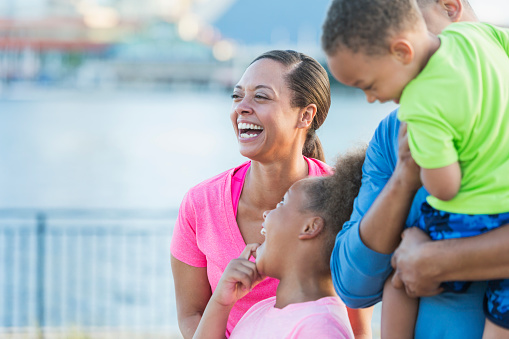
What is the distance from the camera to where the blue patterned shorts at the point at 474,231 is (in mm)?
1351

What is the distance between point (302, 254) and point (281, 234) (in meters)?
0.08

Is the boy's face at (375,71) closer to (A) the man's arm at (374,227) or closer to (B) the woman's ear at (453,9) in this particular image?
(A) the man's arm at (374,227)

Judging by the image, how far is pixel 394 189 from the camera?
56.7 inches

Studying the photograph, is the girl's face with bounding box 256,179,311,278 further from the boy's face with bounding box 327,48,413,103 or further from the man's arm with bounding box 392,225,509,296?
the boy's face with bounding box 327,48,413,103

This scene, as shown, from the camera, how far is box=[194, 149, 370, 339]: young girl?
181 cm

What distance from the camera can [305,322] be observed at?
5.67ft

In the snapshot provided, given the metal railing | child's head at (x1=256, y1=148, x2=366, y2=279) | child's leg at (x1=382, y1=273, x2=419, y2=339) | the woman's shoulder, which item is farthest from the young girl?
the metal railing

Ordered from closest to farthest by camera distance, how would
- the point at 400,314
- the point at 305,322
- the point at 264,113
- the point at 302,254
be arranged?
the point at 400,314 < the point at 305,322 < the point at 302,254 < the point at 264,113

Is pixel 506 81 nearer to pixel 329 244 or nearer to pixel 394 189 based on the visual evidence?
pixel 394 189

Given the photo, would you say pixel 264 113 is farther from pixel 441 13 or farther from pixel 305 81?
pixel 441 13

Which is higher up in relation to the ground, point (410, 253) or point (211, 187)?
point (410, 253)

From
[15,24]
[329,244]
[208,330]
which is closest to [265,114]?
[329,244]

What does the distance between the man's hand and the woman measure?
84 centimetres

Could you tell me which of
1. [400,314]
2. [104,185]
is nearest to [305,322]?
[400,314]
